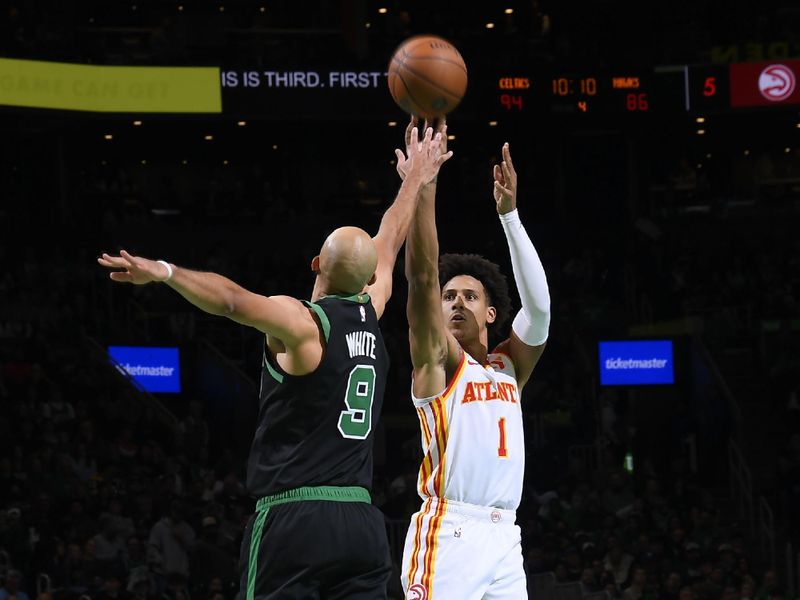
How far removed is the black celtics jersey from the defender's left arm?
4.07 feet

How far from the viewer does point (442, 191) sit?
25.4m

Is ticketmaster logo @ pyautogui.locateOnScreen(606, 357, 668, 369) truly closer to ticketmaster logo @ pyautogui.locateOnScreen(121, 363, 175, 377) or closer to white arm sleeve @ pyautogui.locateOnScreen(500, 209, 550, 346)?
ticketmaster logo @ pyautogui.locateOnScreen(121, 363, 175, 377)

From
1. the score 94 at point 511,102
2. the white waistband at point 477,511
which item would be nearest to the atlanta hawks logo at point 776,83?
the score 94 at point 511,102

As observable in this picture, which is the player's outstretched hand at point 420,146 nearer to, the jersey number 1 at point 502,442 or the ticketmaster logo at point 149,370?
the jersey number 1 at point 502,442

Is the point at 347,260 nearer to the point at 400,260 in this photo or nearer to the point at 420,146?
the point at 420,146

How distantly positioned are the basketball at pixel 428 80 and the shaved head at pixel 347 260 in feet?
4.58

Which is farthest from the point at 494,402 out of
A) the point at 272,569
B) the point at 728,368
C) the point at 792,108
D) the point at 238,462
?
the point at 792,108

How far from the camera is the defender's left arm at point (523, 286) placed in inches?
231

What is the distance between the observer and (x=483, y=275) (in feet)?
20.3

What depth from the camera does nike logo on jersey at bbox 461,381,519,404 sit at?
5.66 meters

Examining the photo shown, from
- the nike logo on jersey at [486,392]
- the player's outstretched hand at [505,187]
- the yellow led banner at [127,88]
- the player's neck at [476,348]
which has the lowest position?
the nike logo on jersey at [486,392]

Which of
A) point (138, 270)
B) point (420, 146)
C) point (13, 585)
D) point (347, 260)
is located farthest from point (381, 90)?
point (138, 270)

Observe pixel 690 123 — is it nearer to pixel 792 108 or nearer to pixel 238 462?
pixel 792 108

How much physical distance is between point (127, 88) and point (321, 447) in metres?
15.0
